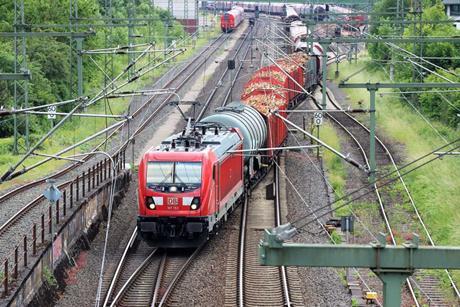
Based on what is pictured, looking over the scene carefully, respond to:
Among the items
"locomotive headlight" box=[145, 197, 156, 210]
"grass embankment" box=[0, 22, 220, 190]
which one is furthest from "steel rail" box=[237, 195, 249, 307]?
"grass embankment" box=[0, 22, 220, 190]

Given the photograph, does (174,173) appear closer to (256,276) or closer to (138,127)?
(256,276)

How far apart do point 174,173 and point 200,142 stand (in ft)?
5.21

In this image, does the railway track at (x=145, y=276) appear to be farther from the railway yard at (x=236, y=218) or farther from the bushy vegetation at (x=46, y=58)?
the bushy vegetation at (x=46, y=58)

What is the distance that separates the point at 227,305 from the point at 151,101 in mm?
30091

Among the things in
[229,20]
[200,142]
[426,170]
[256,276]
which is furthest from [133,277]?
[229,20]

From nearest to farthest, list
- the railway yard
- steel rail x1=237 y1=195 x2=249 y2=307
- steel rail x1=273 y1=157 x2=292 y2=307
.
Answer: the railway yard < steel rail x1=273 y1=157 x2=292 y2=307 < steel rail x1=237 y1=195 x2=249 y2=307

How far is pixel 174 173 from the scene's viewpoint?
2164 centimetres

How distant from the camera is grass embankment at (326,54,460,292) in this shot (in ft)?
83.6

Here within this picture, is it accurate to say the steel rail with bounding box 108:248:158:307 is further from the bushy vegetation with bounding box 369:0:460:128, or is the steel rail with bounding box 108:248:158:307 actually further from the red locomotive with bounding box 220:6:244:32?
the red locomotive with bounding box 220:6:244:32

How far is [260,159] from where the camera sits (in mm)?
31156

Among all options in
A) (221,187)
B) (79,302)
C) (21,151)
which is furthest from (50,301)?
(21,151)

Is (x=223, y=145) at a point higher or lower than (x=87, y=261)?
higher

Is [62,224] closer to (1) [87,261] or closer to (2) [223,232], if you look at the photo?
(1) [87,261]

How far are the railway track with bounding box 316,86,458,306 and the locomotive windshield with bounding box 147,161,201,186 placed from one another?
13.4 ft
